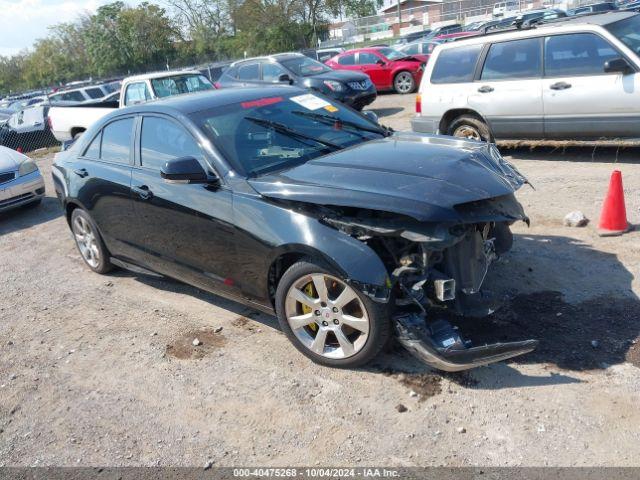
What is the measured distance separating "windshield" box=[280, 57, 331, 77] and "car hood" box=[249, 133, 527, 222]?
11133mm

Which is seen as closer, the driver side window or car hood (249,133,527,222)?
car hood (249,133,527,222)

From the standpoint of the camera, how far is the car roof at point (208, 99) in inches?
187

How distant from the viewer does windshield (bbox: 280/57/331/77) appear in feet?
49.6

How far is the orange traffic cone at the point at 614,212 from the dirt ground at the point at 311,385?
0.15m

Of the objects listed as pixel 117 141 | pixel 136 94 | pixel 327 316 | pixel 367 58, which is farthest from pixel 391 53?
pixel 327 316

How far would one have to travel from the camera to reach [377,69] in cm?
1908

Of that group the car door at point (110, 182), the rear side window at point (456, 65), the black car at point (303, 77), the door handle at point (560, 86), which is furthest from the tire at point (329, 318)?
the black car at point (303, 77)

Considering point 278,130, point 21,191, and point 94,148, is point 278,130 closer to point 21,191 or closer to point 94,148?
point 94,148

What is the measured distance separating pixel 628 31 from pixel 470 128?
237 centimetres

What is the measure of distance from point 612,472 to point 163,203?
3510mm

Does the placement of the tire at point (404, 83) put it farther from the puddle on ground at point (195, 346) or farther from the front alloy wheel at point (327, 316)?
the front alloy wheel at point (327, 316)

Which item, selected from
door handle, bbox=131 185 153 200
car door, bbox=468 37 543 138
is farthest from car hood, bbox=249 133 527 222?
car door, bbox=468 37 543 138

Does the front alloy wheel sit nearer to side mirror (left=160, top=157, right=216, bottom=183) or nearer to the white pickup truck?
side mirror (left=160, top=157, right=216, bottom=183)

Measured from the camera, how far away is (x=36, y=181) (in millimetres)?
9648
